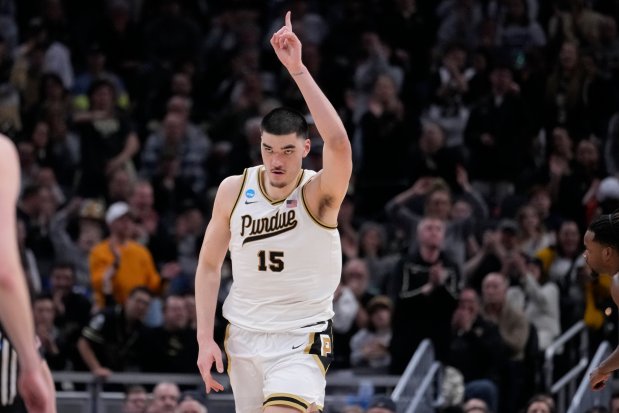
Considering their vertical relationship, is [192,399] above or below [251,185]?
below

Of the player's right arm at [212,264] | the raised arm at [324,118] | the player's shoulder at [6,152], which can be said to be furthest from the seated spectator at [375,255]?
the player's shoulder at [6,152]

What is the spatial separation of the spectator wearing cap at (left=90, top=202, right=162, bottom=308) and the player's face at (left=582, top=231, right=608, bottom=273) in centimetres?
762

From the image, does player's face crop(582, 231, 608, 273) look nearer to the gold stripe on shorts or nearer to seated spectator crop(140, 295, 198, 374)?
the gold stripe on shorts

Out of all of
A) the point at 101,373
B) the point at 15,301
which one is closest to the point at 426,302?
the point at 101,373

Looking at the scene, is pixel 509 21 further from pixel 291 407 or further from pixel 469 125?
pixel 291 407

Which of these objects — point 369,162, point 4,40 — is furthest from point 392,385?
point 4,40

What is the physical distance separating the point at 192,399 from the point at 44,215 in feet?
16.4

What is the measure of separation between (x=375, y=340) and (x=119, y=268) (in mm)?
3119

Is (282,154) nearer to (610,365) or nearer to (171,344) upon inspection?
(610,365)

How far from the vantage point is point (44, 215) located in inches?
650

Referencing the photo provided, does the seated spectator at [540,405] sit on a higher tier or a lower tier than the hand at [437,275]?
lower

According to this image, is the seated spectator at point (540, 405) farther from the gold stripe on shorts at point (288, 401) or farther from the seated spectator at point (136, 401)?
the gold stripe on shorts at point (288, 401)

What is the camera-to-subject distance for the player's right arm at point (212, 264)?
8.59m

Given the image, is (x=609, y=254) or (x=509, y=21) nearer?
(x=609, y=254)
